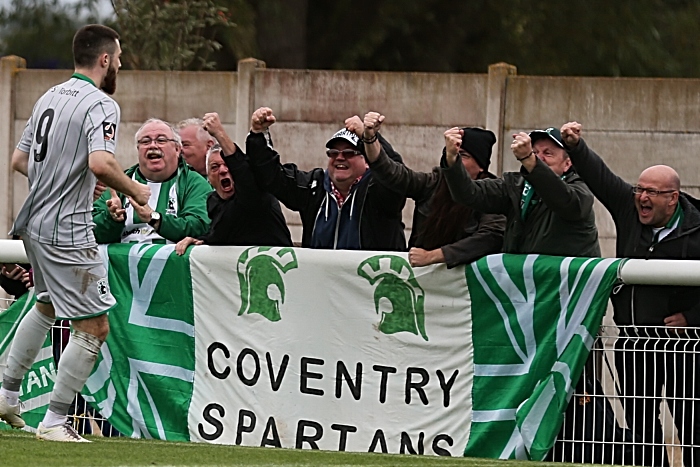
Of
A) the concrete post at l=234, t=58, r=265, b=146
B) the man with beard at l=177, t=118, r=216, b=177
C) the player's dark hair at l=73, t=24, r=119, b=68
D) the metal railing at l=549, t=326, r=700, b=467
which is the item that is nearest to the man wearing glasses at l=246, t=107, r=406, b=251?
the player's dark hair at l=73, t=24, r=119, b=68

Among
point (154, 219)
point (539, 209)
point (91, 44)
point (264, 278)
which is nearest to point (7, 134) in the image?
point (154, 219)

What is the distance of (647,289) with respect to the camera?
7516 mm

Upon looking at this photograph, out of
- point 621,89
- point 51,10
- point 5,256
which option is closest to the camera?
point 5,256

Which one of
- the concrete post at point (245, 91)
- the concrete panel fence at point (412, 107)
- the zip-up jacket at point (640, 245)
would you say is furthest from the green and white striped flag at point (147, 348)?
the concrete post at point (245, 91)

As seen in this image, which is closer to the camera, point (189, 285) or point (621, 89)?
point (189, 285)

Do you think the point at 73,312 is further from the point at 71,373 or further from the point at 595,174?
the point at 595,174

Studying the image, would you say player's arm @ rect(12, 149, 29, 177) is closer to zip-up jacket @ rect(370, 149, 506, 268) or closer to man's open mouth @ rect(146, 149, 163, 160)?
man's open mouth @ rect(146, 149, 163, 160)

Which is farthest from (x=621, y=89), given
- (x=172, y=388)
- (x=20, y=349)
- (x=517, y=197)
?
(x=20, y=349)

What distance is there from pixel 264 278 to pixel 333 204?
0.61 metres

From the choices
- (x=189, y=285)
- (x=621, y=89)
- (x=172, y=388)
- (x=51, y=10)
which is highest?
(x=51, y=10)

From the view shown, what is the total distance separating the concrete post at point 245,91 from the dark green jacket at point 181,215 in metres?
3.97

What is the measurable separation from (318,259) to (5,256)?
1978mm

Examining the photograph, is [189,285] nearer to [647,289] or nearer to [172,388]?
[172,388]

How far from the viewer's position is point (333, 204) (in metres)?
8.48
